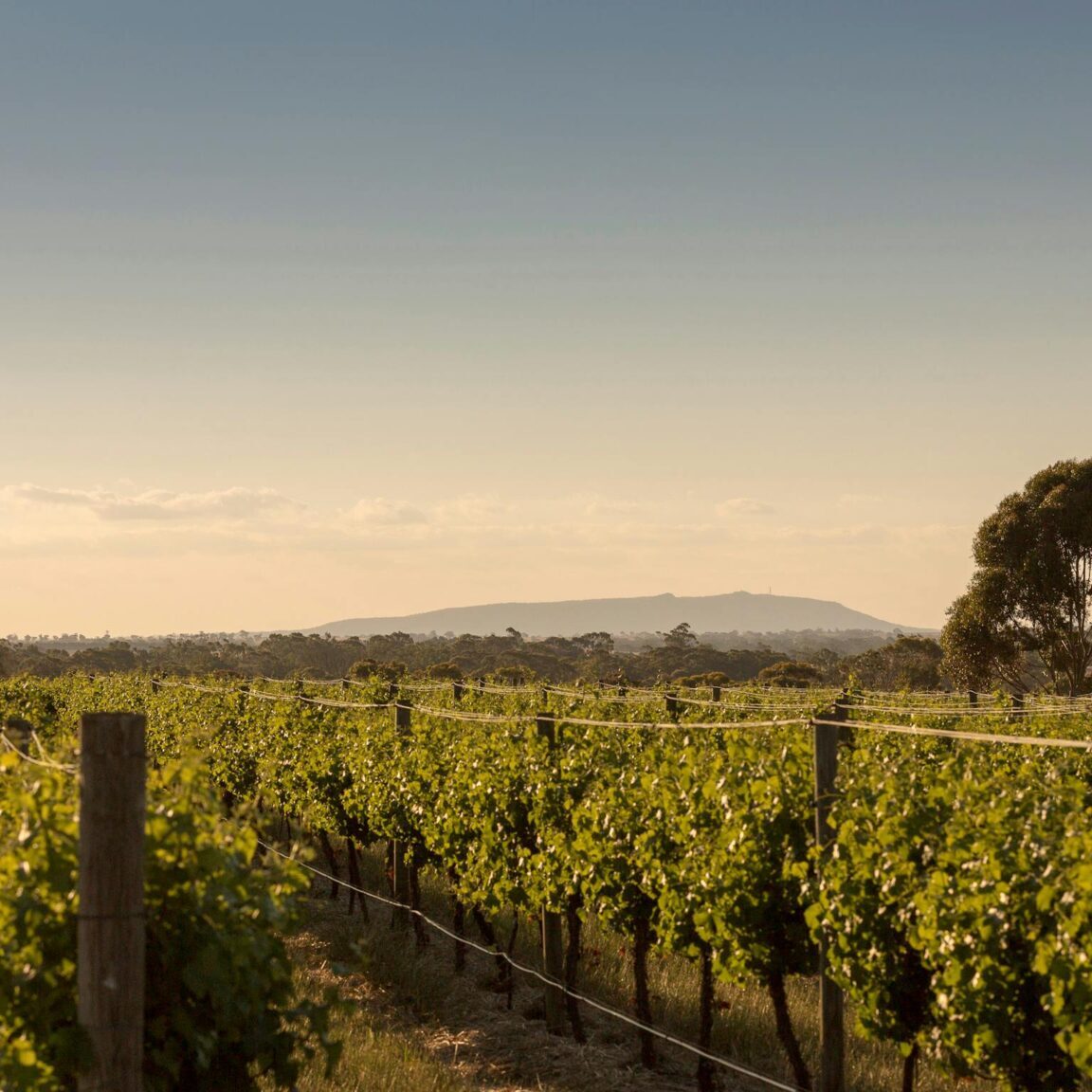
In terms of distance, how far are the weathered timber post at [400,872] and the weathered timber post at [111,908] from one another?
28.2ft

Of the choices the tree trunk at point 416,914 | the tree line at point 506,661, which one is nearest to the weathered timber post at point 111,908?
the tree trunk at point 416,914

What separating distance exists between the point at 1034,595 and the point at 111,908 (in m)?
47.8

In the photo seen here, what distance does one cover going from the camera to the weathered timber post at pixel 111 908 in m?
3.77

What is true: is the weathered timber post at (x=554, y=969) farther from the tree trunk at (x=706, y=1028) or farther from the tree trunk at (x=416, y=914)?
the tree trunk at (x=416, y=914)

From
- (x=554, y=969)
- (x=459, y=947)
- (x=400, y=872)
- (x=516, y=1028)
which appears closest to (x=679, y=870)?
(x=554, y=969)

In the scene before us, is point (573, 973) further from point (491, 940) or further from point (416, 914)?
point (416, 914)

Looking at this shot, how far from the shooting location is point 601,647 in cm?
13475

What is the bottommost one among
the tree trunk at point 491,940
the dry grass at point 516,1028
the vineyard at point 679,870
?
the dry grass at point 516,1028

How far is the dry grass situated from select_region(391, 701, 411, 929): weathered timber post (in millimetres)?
245

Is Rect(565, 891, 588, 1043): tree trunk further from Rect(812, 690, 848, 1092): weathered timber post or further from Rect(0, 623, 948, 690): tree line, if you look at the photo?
Rect(0, 623, 948, 690): tree line

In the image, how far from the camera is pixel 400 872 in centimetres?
1273

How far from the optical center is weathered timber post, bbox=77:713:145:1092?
3.77 meters

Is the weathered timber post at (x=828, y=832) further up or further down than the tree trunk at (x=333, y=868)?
further up

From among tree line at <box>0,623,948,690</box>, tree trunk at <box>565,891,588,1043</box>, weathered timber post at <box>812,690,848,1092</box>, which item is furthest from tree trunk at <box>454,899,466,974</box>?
tree line at <box>0,623,948,690</box>
